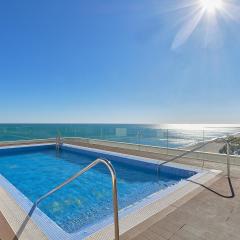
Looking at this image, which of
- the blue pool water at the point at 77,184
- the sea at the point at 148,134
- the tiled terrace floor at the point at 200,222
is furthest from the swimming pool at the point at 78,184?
the sea at the point at 148,134

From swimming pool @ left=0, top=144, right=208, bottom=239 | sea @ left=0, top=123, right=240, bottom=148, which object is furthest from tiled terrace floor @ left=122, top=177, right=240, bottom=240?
sea @ left=0, top=123, right=240, bottom=148

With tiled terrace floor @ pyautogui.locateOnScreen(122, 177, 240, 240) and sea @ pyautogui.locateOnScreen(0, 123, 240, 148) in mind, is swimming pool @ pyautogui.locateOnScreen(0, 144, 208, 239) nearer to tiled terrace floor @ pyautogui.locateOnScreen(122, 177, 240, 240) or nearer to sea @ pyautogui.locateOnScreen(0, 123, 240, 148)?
tiled terrace floor @ pyautogui.locateOnScreen(122, 177, 240, 240)

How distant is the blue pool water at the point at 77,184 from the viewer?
13.7 ft

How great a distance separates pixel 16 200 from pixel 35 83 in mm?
18273

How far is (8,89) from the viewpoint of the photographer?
22.3 metres

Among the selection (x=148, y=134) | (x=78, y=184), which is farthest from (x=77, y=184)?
(x=148, y=134)

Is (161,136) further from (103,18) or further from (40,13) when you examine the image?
(40,13)

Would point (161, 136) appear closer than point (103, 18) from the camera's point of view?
No

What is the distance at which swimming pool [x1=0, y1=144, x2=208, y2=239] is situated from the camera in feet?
11.4

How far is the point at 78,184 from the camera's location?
19.9ft

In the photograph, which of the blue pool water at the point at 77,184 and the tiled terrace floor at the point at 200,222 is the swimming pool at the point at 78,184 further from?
the tiled terrace floor at the point at 200,222

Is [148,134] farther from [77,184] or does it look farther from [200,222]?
[200,222]

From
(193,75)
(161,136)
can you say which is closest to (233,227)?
(161,136)

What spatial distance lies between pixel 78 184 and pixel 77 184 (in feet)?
0.10
